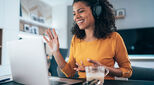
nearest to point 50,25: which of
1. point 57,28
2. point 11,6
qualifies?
point 57,28

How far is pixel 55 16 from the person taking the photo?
4.81m

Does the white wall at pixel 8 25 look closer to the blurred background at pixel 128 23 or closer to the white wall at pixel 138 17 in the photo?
the blurred background at pixel 128 23

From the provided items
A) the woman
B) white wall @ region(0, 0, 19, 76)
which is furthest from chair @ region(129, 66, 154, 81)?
white wall @ region(0, 0, 19, 76)

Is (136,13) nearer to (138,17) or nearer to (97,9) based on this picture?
(138,17)

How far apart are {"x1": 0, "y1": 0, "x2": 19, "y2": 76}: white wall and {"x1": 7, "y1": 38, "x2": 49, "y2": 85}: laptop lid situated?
6.48 feet

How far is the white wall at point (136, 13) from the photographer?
362 cm

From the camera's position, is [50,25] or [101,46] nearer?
[101,46]

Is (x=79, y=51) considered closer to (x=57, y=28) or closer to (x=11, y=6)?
(x=11, y=6)

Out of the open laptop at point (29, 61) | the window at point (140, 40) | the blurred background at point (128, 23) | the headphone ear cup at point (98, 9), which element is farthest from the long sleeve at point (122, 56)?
the window at point (140, 40)

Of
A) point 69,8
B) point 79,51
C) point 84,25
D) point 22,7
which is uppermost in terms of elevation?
point 69,8

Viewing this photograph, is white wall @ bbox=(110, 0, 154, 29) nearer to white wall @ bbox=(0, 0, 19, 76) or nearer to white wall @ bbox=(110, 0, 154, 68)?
white wall @ bbox=(110, 0, 154, 68)

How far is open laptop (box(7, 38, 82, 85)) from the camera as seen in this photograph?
61 centimetres

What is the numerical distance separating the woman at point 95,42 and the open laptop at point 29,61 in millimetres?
303

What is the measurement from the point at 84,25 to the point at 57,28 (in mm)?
3556
